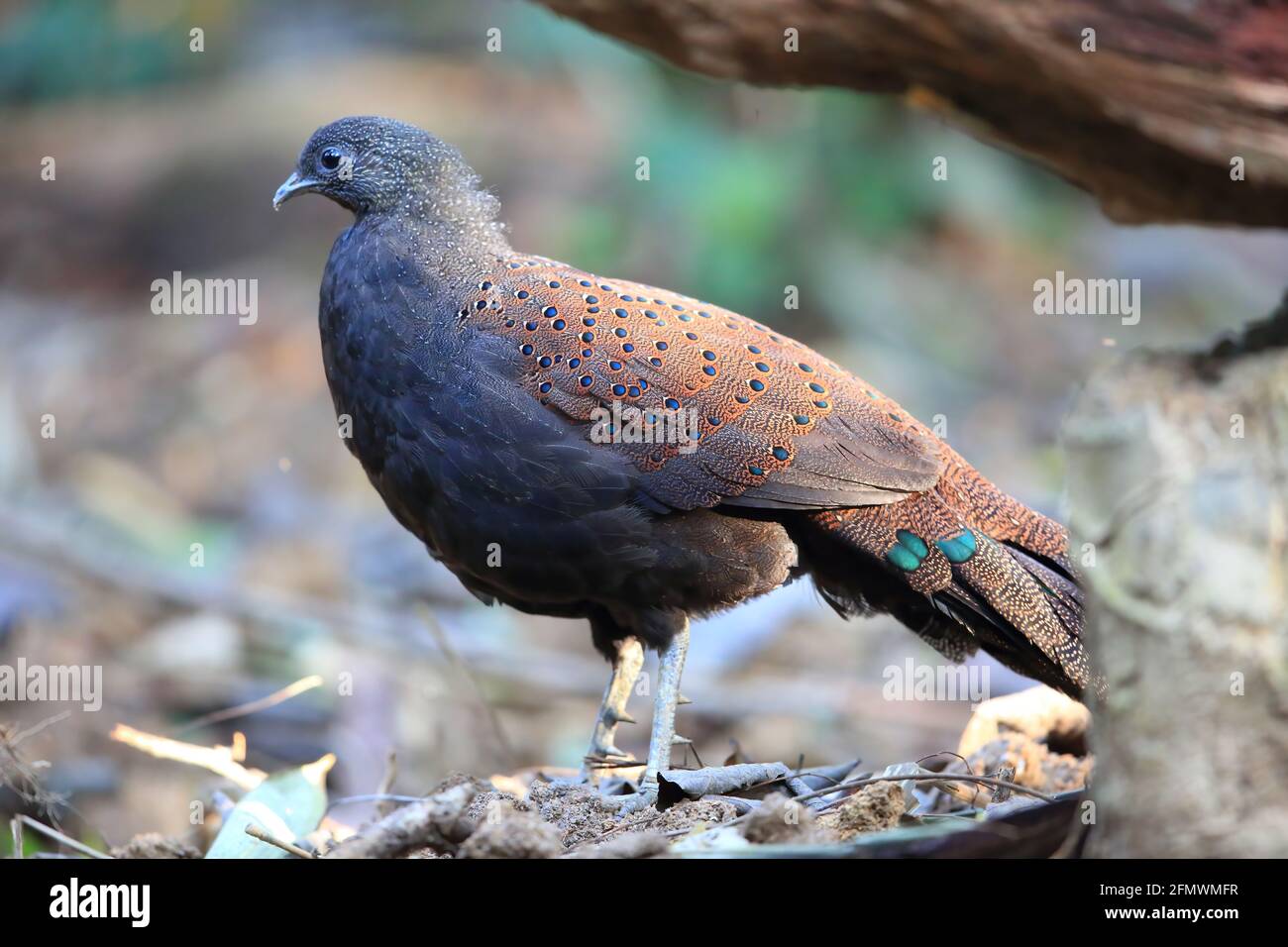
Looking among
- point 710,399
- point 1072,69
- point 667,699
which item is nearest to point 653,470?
point 710,399

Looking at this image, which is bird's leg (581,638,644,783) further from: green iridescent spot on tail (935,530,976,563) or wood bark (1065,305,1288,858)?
wood bark (1065,305,1288,858)

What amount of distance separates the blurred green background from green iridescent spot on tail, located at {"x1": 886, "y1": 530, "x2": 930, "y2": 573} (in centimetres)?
297

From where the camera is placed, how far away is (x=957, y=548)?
4590 millimetres

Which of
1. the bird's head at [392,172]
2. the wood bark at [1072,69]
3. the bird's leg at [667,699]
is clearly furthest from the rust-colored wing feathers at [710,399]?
the wood bark at [1072,69]

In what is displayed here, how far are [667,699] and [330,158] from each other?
2262 mm

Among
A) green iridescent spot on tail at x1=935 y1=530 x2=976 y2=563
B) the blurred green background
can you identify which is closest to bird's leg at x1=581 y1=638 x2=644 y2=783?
green iridescent spot on tail at x1=935 y1=530 x2=976 y2=563

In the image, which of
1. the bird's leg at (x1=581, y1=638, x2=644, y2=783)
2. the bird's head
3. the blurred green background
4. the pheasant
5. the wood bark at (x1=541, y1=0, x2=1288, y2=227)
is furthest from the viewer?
the blurred green background

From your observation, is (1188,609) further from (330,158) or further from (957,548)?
(330,158)

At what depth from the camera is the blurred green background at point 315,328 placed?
7.82m

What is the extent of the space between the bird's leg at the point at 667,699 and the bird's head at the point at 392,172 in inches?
64.8

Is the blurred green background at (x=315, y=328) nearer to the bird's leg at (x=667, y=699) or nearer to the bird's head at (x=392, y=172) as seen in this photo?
the bird's leg at (x=667, y=699)

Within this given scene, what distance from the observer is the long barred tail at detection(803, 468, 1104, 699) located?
454cm

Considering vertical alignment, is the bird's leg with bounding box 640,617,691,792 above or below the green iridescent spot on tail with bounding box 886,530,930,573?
below
